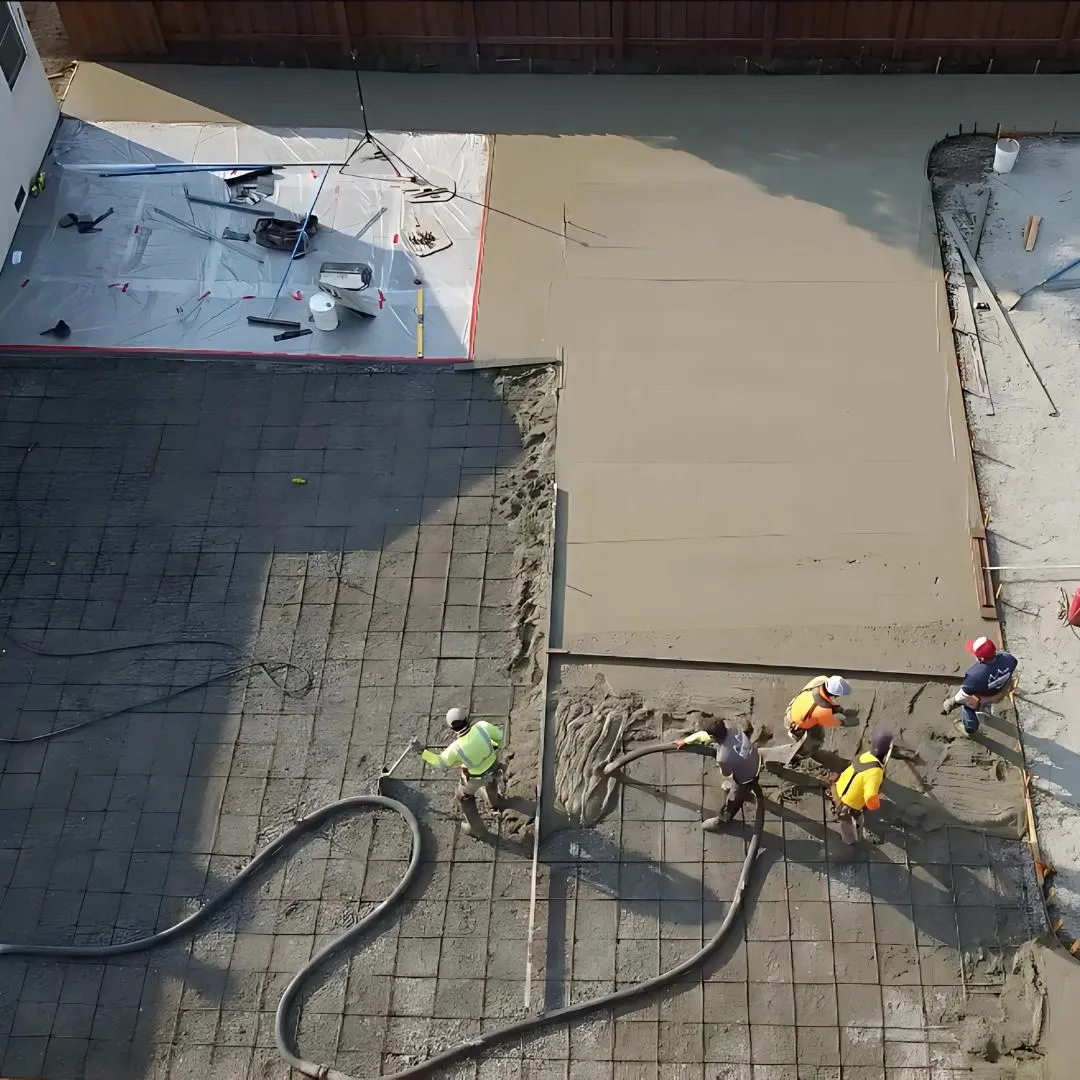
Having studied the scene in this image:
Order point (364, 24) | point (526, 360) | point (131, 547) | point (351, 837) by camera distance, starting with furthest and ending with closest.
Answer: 1. point (364, 24)
2. point (526, 360)
3. point (131, 547)
4. point (351, 837)

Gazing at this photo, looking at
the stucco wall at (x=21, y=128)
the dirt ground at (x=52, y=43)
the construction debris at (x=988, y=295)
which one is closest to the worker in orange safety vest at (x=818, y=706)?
the construction debris at (x=988, y=295)

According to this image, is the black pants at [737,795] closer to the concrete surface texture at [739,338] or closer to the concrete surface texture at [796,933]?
the concrete surface texture at [796,933]

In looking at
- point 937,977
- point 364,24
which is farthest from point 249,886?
point 364,24

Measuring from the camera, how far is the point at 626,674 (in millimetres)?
9281

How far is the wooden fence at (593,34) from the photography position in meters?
13.5

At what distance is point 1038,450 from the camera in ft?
34.2

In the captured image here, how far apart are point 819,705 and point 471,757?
2.67 m

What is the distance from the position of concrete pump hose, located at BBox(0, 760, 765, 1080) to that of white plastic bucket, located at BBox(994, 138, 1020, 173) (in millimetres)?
8299

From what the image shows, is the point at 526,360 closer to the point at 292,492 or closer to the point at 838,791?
the point at 292,492

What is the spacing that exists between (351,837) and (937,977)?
14.7 feet

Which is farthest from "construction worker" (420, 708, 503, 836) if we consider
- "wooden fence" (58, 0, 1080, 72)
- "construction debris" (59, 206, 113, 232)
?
"wooden fence" (58, 0, 1080, 72)

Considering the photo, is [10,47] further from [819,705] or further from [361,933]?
[819,705]

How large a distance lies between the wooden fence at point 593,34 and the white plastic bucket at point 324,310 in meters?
4.69

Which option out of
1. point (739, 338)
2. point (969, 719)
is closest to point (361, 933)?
point (969, 719)
